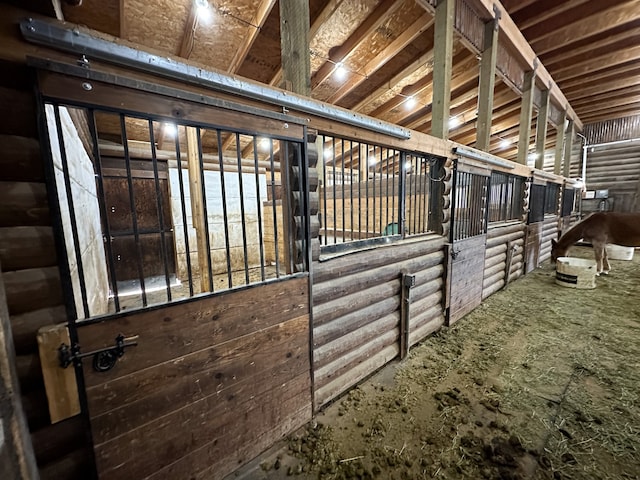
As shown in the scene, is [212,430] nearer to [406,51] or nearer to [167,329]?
[167,329]

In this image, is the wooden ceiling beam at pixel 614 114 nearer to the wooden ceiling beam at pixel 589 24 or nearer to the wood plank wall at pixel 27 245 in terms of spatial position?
the wooden ceiling beam at pixel 589 24

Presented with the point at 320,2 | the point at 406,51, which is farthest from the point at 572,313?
the point at 320,2

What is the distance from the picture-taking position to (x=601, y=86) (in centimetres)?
→ 694

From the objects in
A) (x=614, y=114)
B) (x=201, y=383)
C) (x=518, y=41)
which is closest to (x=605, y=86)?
(x=614, y=114)

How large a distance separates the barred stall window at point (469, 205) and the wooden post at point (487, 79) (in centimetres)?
73

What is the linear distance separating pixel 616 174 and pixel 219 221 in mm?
15462

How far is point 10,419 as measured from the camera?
803 mm

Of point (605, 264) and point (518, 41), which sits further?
point (605, 264)

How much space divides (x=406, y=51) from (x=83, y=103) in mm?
5055

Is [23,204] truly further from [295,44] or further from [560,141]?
[560,141]

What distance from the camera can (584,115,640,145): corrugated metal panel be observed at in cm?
923

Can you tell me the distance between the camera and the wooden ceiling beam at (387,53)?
137 inches

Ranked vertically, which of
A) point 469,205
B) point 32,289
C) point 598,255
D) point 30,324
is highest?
point 469,205

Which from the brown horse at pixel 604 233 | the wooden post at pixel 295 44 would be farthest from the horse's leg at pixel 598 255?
the wooden post at pixel 295 44
